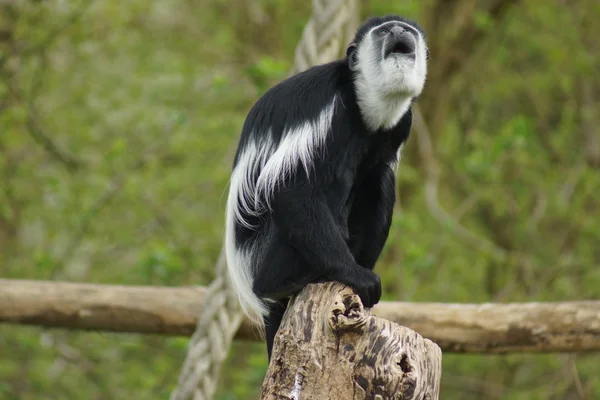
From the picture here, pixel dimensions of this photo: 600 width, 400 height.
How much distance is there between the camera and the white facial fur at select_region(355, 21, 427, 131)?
200 cm

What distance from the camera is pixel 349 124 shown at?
2.08 m

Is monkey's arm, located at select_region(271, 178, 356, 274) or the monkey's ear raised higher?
the monkey's ear

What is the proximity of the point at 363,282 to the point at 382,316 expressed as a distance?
605 millimetres

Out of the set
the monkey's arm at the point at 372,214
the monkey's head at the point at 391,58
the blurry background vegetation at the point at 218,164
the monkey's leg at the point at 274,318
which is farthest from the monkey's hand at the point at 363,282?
the blurry background vegetation at the point at 218,164

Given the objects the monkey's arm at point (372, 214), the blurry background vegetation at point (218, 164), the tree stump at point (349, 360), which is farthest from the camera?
the blurry background vegetation at point (218, 164)

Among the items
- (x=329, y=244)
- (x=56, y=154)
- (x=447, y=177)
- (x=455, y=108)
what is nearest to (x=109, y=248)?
(x=56, y=154)

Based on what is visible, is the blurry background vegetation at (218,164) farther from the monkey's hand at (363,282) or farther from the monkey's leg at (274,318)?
the monkey's hand at (363,282)

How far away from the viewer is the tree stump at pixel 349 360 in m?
1.45

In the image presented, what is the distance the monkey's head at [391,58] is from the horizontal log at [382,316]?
75cm

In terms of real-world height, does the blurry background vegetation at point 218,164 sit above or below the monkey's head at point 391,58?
below

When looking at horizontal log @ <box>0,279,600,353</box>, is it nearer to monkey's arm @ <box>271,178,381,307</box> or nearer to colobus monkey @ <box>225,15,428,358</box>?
colobus monkey @ <box>225,15,428,358</box>

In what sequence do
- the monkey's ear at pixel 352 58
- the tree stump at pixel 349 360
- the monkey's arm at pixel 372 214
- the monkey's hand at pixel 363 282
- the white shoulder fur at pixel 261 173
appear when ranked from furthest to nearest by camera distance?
the monkey's arm at pixel 372 214, the monkey's ear at pixel 352 58, the white shoulder fur at pixel 261 173, the monkey's hand at pixel 363 282, the tree stump at pixel 349 360

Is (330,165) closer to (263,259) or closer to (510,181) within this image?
(263,259)

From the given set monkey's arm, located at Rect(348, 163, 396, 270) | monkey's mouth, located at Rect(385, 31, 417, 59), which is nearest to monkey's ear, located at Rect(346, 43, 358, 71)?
monkey's mouth, located at Rect(385, 31, 417, 59)
